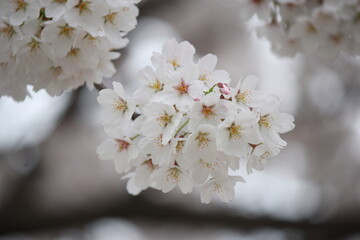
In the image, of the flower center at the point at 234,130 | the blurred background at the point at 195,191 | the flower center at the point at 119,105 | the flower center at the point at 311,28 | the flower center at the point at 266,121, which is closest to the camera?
the flower center at the point at 234,130

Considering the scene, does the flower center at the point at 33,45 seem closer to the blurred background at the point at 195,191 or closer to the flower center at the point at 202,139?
the flower center at the point at 202,139

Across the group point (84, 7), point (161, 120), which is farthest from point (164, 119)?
point (84, 7)

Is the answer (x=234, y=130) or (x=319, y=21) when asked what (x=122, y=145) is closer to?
(x=234, y=130)

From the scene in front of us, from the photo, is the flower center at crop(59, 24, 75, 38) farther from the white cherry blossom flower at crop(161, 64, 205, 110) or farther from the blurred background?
the blurred background

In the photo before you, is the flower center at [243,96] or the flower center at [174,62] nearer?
the flower center at [243,96]

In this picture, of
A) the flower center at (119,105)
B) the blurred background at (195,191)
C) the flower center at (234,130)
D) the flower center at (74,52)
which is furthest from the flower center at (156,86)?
the blurred background at (195,191)

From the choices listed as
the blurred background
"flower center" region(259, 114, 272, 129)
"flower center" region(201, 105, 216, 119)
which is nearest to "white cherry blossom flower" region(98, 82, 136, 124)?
"flower center" region(201, 105, 216, 119)

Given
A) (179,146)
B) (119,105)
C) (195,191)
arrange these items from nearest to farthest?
(179,146) < (119,105) < (195,191)
